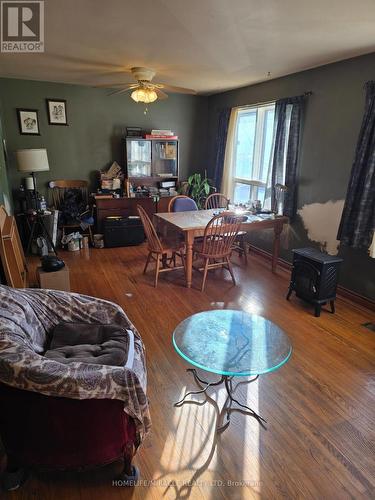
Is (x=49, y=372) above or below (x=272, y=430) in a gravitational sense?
above

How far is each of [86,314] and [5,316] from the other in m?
0.49

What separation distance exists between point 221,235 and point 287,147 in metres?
1.48

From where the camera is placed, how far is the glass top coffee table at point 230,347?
1639 millimetres

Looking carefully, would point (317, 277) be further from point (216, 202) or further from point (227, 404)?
point (216, 202)

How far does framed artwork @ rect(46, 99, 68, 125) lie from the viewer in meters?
4.64

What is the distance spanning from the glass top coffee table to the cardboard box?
163 centimetres

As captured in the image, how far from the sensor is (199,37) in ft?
8.43

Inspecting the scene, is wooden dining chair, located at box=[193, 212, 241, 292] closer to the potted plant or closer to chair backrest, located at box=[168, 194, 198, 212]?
chair backrest, located at box=[168, 194, 198, 212]

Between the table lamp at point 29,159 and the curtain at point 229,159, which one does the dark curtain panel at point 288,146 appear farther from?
the table lamp at point 29,159

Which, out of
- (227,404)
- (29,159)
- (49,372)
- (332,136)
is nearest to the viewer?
(49,372)

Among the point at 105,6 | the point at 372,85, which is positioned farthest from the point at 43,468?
the point at 372,85

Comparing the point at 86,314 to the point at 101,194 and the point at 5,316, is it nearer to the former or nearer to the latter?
the point at 5,316

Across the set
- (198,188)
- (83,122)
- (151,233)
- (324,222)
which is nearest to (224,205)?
(198,188)

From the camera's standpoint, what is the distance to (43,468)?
1.38 m
